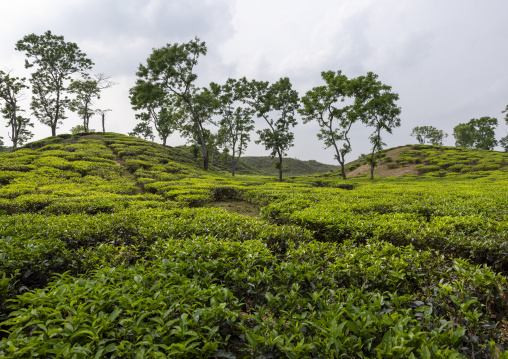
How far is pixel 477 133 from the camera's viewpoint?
2783 inches

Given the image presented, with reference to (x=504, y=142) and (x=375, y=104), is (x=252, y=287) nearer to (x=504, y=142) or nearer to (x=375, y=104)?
(x=375, y=104)

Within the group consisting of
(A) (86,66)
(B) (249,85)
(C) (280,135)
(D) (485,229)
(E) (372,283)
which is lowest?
(E) (372,283)

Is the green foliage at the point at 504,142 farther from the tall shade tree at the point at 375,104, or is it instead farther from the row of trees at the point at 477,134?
→ the tall shade tree at the point at 375,104

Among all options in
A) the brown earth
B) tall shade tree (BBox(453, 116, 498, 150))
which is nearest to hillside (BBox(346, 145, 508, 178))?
the brown earth

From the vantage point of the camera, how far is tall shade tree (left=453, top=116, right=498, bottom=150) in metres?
70.1

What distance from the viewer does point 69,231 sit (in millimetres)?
5621

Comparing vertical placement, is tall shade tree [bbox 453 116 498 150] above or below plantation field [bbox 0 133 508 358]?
above

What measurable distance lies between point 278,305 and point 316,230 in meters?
4.32

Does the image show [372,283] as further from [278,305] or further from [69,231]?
[69,231]

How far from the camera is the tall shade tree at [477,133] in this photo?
7012cm

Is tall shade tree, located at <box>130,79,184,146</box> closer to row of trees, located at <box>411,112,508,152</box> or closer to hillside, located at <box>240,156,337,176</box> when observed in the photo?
hillside, located at <box>240,156,337,176</box>

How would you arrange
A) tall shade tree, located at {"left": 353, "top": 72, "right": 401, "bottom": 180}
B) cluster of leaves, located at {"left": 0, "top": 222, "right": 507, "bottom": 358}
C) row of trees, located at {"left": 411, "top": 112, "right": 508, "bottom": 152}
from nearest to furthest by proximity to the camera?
cluster of leaves, located at {"left": 0, "top": 222, "right": 507, "bottom": 358}
tall shade tree, located at {"left": 353, "top": 72, "right": 401, "bottom": 180}
row of trees, located at {"left": 411, "top": 112, "right": 508, "bottom": 152}

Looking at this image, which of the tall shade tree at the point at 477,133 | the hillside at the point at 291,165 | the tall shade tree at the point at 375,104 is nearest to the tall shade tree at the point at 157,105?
the tall shade tree at the point at 375,104

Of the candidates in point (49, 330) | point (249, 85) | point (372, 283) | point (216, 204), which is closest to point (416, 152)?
point (249, 85)
